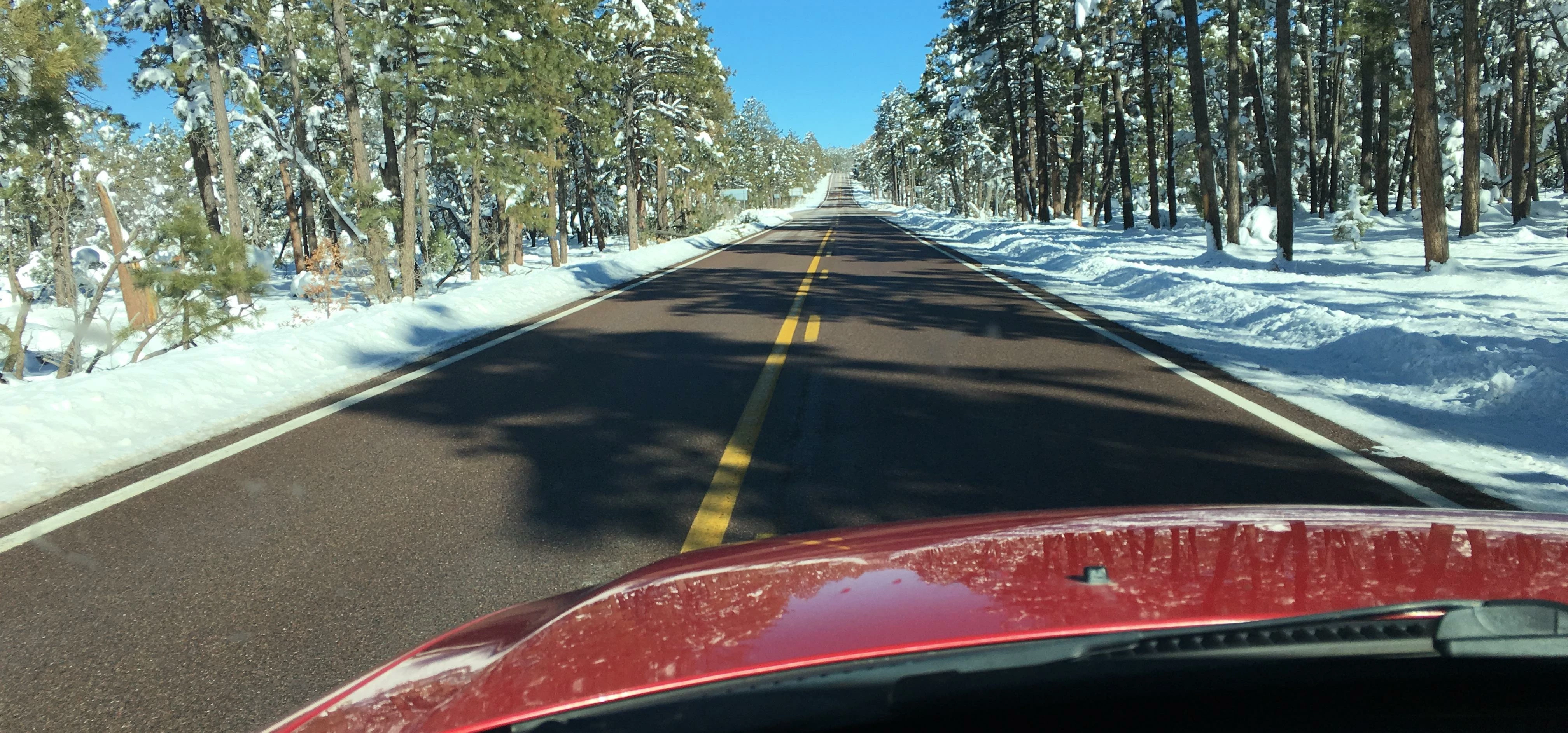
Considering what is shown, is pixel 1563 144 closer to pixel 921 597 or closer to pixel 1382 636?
pixel 1382 636

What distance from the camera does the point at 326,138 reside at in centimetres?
3672

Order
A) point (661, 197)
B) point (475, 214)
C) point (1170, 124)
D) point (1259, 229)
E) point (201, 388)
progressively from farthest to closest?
point (661, 197), point (1170, 124), point (475, 214), point (1259, 229), point (201, 388)

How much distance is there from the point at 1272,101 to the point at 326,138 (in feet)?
156

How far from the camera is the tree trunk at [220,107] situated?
2666cm

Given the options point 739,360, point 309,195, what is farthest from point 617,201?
point 739,360

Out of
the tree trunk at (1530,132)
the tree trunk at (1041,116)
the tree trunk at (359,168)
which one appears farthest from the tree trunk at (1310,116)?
the tree trunk at (359,168)

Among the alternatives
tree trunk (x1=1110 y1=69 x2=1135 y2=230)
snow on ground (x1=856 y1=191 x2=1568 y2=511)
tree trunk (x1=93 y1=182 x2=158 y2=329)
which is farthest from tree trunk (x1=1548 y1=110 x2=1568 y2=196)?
tree trunk (x1=93 y1=182 x2=158 y2=329)

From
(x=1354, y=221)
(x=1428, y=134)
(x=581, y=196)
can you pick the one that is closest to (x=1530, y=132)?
(x=1354, y=221)

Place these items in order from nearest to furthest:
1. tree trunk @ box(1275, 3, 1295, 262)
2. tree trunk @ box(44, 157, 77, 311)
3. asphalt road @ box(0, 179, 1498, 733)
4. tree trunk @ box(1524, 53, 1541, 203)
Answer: asphalt road @ box(0, 179, 1498, 733)
tree trunk @ box(1275, 3, 1295, 262)
tree trunk @ box(44, 157, 77, 311)
tree trunk @ box(1524, 53, 1541, 203)

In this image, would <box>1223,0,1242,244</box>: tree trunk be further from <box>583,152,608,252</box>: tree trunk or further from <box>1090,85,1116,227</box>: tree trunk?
<box>583,152,608,252</box>: tree trunk

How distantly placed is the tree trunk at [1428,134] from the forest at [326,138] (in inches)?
680

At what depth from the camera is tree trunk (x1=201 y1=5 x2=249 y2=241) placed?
26656 millimetres

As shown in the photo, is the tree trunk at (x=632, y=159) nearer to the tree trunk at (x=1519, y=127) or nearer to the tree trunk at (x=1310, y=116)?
the tree trunk at (x=1310, y=116)

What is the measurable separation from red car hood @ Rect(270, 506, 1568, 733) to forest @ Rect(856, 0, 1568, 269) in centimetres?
1613
